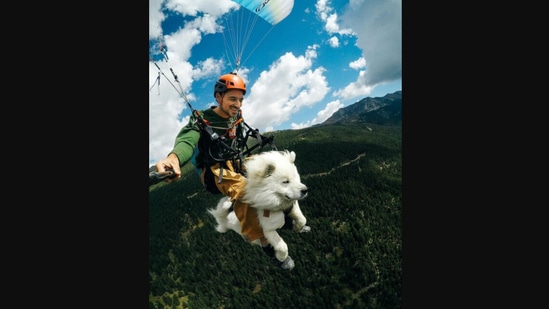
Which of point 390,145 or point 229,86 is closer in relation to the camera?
point 229,86

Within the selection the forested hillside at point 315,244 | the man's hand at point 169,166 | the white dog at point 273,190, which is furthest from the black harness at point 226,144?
the forested hillside at point 315,244

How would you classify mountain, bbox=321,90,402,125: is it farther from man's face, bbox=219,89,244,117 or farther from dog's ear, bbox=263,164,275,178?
dog's ear, bbox=263,164,275,178

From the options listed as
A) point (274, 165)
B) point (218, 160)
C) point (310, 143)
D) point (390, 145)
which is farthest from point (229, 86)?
point (390, 145)

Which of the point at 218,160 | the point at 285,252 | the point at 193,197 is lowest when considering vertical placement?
the point at 285,252

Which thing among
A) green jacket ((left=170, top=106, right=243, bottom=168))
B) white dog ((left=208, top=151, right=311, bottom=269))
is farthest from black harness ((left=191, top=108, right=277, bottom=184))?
white dog ((left=208, top=151, right=311, bottom=269))

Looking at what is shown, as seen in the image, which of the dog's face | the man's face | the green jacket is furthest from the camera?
the man's face

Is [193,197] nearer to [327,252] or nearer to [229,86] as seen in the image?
[327,252]

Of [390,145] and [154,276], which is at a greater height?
[390,145]
